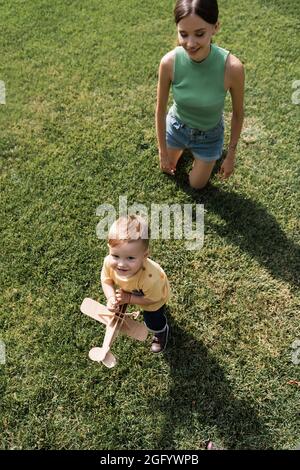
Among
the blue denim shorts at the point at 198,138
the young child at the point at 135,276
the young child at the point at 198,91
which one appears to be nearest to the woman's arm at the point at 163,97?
the young child at the point at 198,91

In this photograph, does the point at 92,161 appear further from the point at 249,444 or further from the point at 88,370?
the point at 249,444

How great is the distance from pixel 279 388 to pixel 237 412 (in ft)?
0.89

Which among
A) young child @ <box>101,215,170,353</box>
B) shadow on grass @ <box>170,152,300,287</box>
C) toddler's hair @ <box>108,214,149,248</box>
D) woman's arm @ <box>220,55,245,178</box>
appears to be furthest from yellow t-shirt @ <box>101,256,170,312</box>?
woman's arm @ <box>220,55,245,178</box>

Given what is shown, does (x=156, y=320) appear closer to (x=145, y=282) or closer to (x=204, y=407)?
(x=145, y=282)

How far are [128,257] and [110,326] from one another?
17.4 inches

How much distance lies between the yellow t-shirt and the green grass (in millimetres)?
516

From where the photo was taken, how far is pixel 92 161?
12.3ft

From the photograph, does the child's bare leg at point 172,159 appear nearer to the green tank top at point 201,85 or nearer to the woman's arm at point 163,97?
the woman's arm at point 163,97

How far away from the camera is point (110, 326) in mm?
2418

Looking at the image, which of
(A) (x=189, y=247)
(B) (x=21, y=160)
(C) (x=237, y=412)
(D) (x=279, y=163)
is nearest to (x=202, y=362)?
(C) (x=237, y=412)

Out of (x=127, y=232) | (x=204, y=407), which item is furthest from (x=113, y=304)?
(x=204, y=407)

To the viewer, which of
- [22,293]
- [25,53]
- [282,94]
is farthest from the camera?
[25,53]

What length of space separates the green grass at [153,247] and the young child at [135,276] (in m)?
0.29

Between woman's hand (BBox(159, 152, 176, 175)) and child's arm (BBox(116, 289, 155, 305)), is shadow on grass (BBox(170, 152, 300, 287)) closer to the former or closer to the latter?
woman's hand (BBox(159, 152, 176, 175))
